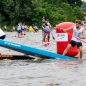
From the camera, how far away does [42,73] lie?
12.5m

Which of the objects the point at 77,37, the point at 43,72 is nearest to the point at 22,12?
the point at 77,37

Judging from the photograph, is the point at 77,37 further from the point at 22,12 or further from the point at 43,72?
the point at 22,12

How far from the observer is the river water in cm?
1085

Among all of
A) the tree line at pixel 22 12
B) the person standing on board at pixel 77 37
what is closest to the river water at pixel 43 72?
the person standing on board at pixel 77 37

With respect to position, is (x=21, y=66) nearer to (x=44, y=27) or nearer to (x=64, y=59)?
(x=64, y=59)

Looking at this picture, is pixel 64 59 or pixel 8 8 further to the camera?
pixel 8 8

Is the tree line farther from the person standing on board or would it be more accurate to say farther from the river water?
the river water

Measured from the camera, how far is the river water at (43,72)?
10847 mm

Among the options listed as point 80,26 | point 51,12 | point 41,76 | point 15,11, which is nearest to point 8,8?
point 15,11

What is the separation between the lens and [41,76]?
11906mm

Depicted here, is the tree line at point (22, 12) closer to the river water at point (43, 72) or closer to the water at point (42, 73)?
the river water at point (43, 72)

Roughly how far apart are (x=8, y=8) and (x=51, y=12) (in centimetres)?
1799

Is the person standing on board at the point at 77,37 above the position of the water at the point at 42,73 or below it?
above

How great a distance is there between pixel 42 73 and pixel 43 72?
8.4 inches
